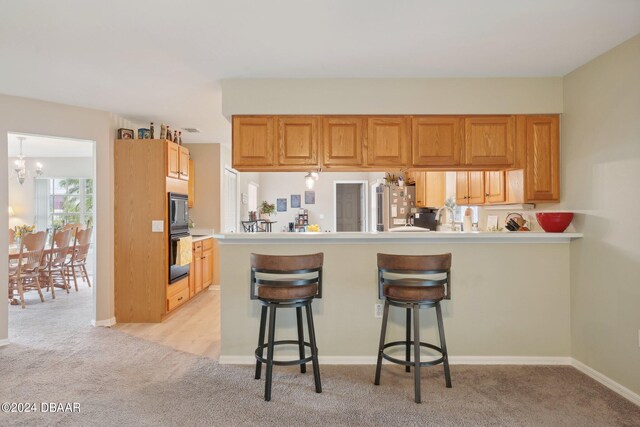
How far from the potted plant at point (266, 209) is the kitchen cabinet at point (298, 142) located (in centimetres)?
526

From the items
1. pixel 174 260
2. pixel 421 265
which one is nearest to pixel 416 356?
pixel 421 265

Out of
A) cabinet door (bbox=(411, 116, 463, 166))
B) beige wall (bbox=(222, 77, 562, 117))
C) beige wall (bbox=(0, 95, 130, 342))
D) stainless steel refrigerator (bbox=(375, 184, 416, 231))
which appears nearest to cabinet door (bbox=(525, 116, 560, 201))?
beige wall (bbox=(222, 77, 562, 117))

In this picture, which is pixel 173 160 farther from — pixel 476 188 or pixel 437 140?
pixel 476 188

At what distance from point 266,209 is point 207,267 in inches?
110

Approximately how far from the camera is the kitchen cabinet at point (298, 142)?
326 centimetres

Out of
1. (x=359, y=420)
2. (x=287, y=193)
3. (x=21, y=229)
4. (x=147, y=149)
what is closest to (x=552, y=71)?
(x=359, y=420)

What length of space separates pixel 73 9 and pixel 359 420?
287 centimetres

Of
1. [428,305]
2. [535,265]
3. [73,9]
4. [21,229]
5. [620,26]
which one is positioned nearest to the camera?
[73,9]

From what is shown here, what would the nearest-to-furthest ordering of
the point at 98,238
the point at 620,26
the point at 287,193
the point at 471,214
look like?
the point at 620,26
the point at 98,238
the point at 471,214
the point at 287,193

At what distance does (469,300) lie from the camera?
10.2 feet

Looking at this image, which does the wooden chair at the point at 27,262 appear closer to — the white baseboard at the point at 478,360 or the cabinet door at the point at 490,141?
the white baseboard at the point at 478,360

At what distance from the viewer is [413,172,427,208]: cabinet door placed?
527 centimetres

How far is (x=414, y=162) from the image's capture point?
10.7 feet

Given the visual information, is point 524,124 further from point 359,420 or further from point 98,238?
point 98,238
